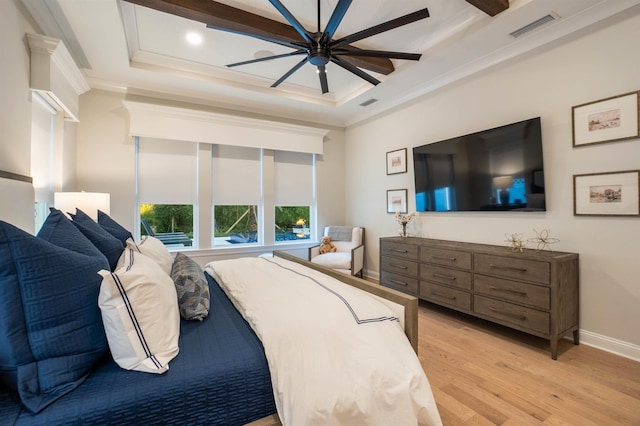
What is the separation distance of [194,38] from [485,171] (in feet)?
11.1

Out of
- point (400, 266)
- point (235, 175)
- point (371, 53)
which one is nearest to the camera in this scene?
point (371, 53)

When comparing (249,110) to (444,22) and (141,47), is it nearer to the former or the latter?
(141,47)

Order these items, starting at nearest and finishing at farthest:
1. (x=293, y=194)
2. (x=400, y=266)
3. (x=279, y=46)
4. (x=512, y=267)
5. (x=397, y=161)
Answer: (x=512, y=267) < (x=279, y=46) < (x=400, y=266) < (x=397, y=161) < (x=293, y=194)

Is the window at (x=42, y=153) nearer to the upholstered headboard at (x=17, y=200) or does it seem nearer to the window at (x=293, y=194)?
the upholstered headboard at (x=17, y=200)

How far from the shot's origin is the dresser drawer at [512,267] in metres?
2.35

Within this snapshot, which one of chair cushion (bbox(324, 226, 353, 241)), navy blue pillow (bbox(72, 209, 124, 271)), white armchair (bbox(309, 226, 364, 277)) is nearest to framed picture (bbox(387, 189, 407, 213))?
white armchair (bbox(309, 226, 364, 277))

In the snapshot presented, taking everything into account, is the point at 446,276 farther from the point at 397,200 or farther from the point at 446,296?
the point at 397,200

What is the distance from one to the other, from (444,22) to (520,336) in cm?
307

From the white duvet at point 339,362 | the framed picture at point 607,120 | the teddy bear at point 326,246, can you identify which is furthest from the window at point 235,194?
the framed picture at point 607,120

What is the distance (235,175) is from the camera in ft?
14.8

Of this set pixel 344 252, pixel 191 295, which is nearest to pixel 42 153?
pixel 191 295

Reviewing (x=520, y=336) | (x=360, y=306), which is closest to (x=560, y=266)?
(x=520, y=336)

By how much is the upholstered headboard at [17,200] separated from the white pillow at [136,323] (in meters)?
1.31

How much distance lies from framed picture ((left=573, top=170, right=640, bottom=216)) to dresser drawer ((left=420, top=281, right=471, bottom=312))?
4.06 feet
